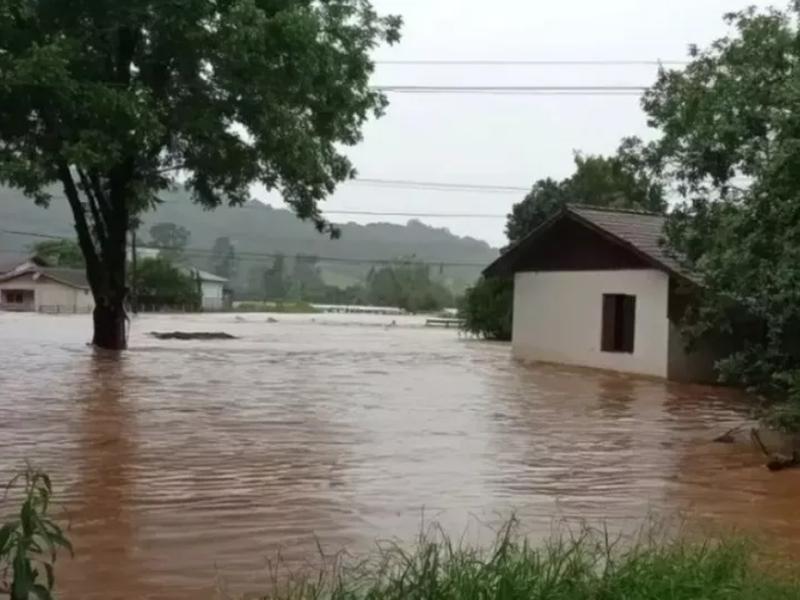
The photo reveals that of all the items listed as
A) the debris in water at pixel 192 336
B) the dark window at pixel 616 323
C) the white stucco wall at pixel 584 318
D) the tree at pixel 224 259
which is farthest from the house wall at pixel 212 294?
the dark window at pixel 616 323

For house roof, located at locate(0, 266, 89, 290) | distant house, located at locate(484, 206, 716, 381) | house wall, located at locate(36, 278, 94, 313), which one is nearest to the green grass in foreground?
distant house, located at locate(484, 206, 716, 381)

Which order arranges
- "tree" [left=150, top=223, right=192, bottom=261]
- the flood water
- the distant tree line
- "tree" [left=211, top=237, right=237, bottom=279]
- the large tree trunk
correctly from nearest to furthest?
the flood water → the large tree trunk → the distant tree line → "tree" [left=150, top=223, right=192, bottom=261] → "tree" [left=211, top=237, right=237, bottom=279]

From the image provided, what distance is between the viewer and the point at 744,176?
1720cm

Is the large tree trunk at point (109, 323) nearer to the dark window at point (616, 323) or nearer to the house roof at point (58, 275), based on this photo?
the dark window at point (616, 323)

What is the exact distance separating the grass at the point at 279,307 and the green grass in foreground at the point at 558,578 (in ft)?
247

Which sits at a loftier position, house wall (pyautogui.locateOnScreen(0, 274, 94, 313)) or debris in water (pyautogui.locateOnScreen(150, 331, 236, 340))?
house wall (pyautogui.locateOnScreen(0, 274, 94, 313))

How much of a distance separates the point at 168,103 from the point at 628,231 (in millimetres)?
10593

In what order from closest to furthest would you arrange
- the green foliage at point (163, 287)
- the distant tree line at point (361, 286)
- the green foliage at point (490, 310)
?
1. the green foliage at point (490, 310)
2. the green foliage at point (163, 287)
3. the distant tree line at point (361, 286)

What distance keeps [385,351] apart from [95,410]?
16590 mm

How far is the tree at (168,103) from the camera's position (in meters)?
18.3

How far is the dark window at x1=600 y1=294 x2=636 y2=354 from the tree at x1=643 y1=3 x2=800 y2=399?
359 cm

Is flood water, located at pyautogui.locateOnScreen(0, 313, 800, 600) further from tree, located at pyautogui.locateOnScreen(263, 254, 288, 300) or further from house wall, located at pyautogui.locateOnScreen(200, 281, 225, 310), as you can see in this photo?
tree, located at pyautogui.locateOnScreen(263, 254, 288, 300)

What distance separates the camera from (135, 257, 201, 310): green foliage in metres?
67.7

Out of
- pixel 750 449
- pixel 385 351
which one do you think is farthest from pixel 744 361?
pixel 385 351
